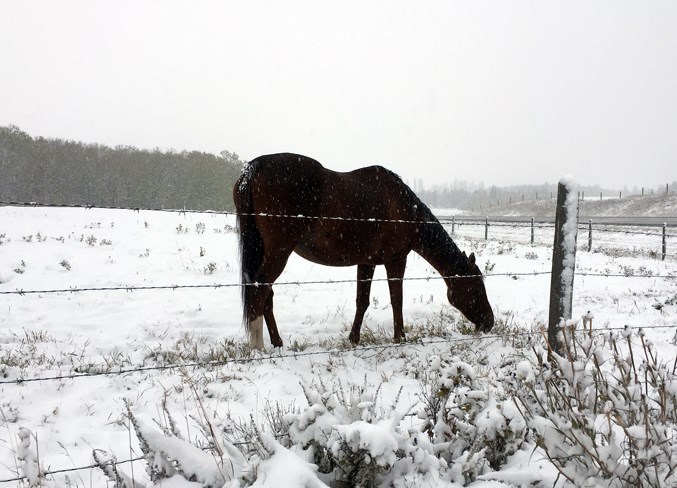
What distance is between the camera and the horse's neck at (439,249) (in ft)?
16.0

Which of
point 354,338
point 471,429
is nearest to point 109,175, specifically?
point 354,338

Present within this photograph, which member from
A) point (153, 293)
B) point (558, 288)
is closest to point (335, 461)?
point (558, 288)

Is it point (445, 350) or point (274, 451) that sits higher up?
point (274, 451)

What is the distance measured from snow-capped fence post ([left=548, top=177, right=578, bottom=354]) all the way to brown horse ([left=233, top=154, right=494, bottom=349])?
0.96 metres

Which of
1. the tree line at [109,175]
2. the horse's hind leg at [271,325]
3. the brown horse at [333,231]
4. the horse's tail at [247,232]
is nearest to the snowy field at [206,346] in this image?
the horse's hind leg at [271,325]

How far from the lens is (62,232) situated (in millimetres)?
11805

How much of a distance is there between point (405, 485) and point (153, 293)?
589cm

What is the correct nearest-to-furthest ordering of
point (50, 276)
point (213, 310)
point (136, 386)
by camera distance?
point (136, 386), point (213, 310), point (50, 276)

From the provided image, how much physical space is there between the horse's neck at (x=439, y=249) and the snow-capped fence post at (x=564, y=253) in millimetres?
1598

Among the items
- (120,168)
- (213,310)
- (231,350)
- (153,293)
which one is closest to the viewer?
(231,350)

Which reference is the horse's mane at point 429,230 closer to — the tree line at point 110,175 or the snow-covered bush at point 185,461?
the snow-covered bush at point 185,461

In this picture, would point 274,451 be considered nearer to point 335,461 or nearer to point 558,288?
point 335,461

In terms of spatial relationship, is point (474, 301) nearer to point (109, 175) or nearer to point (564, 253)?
point (564, 253)

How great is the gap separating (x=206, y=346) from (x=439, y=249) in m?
3.03
